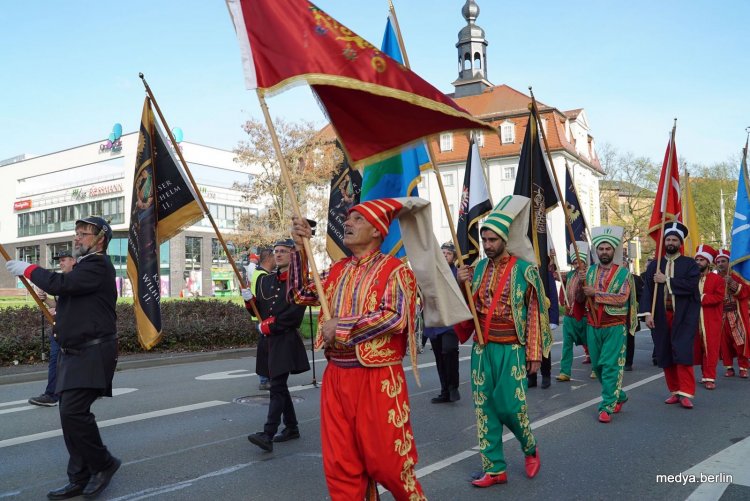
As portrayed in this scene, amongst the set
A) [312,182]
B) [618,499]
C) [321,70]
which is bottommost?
[618,499]

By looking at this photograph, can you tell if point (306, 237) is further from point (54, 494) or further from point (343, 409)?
point (54, 494)

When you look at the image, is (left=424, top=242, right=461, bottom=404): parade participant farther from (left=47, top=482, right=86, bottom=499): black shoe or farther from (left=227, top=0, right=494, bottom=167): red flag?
(left=47, top=482, right=86, bottom=499): black shoe

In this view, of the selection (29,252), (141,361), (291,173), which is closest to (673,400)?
(141,361)

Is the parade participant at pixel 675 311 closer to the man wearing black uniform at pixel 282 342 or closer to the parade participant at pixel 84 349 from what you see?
the man wearing black uniform at pixel 282 342

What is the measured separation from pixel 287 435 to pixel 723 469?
3807 millimetres

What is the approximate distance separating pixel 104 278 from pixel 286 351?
6.55ft

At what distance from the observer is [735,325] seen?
11.4m

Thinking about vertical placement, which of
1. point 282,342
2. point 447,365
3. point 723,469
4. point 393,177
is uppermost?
point 393,177

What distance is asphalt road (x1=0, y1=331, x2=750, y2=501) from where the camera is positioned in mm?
5133

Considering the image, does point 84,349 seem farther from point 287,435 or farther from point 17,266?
point 287,435

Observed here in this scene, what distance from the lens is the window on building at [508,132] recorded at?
56.5m

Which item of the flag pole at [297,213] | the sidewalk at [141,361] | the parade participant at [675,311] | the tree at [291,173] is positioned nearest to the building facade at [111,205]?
the tree at [291,173]

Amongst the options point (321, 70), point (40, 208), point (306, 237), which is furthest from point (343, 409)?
point (40, 208)

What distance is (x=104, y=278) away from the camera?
16.9 feet
